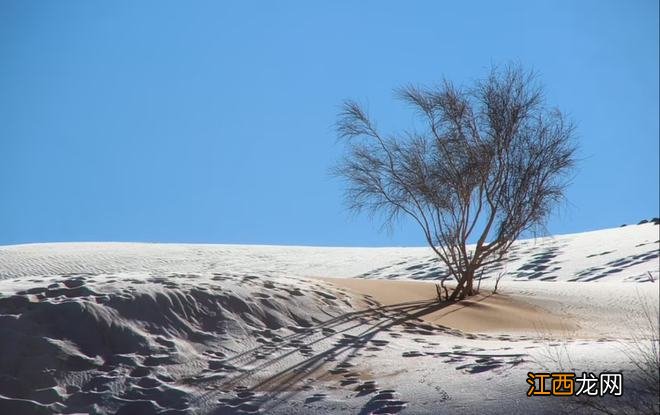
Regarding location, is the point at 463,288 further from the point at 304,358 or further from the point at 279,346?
the point at 304,358

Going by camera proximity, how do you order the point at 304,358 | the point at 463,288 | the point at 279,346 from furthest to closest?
the point at 463,288
the point at 279,346
the point at 304,358

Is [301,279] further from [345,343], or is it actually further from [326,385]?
[326,385]

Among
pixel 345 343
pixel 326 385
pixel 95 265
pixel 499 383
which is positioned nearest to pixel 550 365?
A: pixel 499 383

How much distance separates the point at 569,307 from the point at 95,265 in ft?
45.4

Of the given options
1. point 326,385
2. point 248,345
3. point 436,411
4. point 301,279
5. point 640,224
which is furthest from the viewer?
point 640,224

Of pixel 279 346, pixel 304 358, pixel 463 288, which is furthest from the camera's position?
pixel 463 288

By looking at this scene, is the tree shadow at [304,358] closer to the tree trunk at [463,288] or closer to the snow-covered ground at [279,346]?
the snow-covered ground at [279,346]

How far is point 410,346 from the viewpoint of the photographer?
11648mm

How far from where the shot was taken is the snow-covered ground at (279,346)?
28.9 ft

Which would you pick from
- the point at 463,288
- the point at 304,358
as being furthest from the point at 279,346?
the point at 463,288

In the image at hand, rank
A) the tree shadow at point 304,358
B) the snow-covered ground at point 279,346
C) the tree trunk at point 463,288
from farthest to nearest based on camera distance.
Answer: the tree trunk at point 463,288, the tree shadow at point 304,358, the snow-covered ground at point 279,346

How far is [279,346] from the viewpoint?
11.2 meters

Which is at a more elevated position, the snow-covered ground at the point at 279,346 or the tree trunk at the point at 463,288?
the tree trunk at the point at 463,288

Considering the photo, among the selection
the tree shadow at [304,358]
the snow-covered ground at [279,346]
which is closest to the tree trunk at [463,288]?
the snow-covered ground at [279,346]
